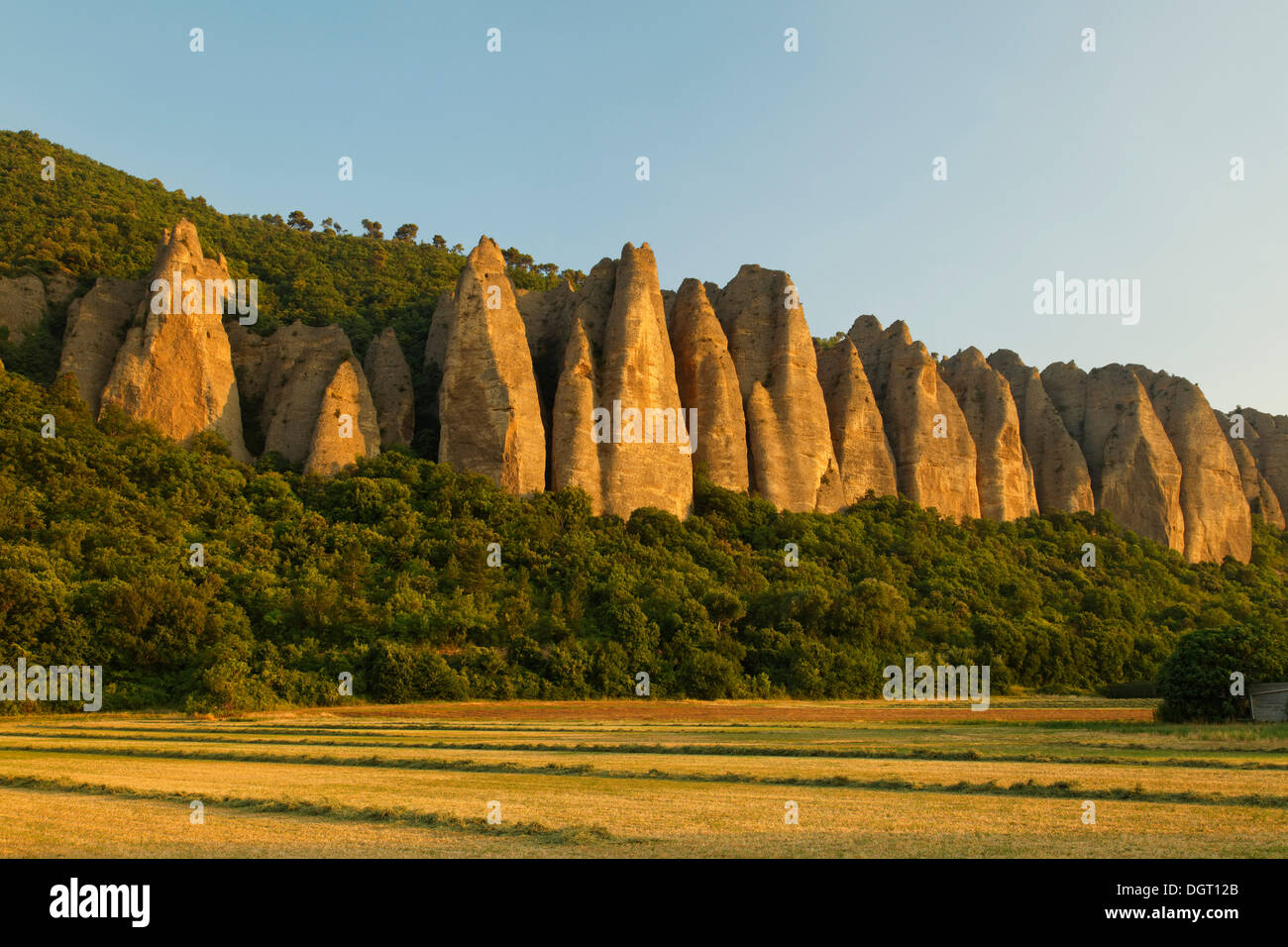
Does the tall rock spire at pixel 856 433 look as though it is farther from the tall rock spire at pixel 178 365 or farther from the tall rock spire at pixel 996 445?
the tall rock spire at pixel 178 365

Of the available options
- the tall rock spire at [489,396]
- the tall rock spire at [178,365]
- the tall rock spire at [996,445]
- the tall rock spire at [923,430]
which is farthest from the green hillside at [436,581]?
the tall rock spire at [996,445]

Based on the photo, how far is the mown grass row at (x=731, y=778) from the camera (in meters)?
13.1

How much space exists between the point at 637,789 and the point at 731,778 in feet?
6.22

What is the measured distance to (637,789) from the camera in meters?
14.5

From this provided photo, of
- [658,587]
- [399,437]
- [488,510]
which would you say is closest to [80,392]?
[399,437]

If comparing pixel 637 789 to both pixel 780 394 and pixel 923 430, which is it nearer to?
pixel 780 394

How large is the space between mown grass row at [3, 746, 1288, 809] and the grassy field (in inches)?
2.3

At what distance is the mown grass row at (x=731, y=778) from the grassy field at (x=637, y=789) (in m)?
0.06

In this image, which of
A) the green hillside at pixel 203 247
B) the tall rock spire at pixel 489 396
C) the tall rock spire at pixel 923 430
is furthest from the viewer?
the tall rock spire at pixel 923 430

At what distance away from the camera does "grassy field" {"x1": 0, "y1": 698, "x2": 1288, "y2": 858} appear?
1035cm

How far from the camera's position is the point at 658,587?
39.9 metres

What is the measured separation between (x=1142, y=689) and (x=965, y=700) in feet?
26.1

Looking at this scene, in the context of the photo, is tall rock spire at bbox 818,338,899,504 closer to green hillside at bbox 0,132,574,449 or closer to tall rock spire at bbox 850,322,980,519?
tall rock spire at bbox 850,322,980,519

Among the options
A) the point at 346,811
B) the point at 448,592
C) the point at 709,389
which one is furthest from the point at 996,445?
the point at 346,811
